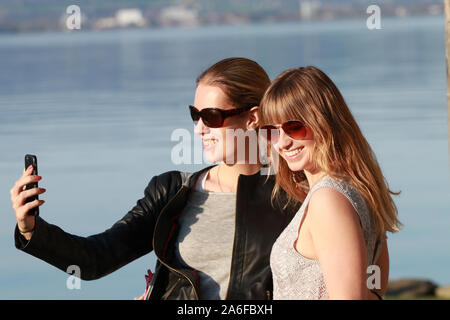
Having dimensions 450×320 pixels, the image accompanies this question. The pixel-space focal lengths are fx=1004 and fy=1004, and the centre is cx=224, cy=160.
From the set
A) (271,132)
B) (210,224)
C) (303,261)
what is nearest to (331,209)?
(303,261)

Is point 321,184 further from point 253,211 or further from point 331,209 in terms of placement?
point 253,211

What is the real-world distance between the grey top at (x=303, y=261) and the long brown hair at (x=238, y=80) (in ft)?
2.47

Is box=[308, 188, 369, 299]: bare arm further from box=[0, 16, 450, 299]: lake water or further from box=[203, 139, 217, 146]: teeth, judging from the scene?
box=[0, 16, 450, 299]: lake water

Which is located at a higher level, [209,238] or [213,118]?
[213,118]

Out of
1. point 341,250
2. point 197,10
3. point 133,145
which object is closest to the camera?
point 341,250

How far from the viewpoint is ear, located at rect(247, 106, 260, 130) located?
3635mm

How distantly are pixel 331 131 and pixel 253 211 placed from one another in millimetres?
694

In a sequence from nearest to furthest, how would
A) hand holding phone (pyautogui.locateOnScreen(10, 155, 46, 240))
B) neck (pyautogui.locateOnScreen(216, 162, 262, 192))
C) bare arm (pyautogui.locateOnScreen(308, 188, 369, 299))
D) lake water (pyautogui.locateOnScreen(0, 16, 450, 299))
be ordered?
1. bare arm (pyautogui.locateOnScreen(308, 188, 369, 299))
2. hand holding phone (pyautogui.locateOnScreen(10, 155, 46, 240))
3. neck (pyautogui.locateOnScreen(216, 162, 262, 192))
4. lake water (pyautogui.locateOnScreen(0, 16, 450, 299))

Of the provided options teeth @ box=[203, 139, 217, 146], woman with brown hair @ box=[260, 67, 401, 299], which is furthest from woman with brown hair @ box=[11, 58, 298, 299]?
woman with brown hair @ box=[260, 67, 401, 299]

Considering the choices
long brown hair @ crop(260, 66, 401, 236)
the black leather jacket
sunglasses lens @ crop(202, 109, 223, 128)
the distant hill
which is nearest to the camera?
long brown hair @ crop(260, 66, 401, 236)

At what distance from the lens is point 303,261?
291 centimetres

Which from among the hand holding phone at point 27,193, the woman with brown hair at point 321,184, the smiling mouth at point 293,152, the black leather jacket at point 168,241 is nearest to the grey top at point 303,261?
the woman with brown hair at point 321,184

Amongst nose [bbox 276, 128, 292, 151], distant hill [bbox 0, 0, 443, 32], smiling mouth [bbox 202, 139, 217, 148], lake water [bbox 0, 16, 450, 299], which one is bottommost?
lake water [bbox 0, 16, 450, 299]
